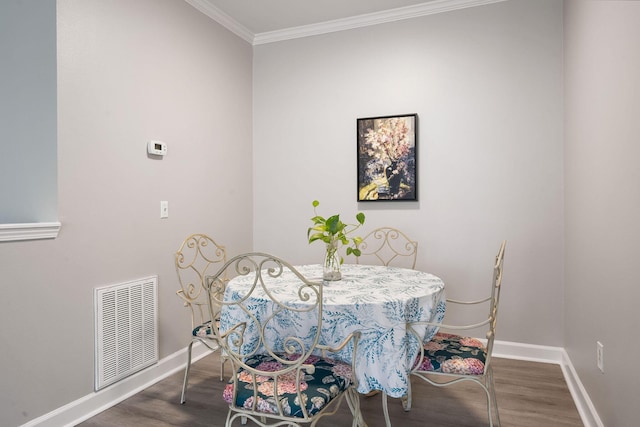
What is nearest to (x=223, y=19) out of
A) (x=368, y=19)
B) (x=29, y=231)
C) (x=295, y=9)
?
(x=295, y=9)

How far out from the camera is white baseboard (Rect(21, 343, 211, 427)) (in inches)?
87.1

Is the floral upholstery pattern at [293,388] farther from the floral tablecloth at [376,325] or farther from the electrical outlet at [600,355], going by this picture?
the electrical outlet at [600,355]

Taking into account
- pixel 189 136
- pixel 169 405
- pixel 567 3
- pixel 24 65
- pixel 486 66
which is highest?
pixel 567 3

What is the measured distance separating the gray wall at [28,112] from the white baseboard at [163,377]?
103 centimetres

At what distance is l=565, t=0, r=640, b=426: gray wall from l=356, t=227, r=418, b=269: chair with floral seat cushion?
3.72 ft

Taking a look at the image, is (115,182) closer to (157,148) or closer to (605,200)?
(157,148)

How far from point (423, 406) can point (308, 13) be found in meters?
3.03

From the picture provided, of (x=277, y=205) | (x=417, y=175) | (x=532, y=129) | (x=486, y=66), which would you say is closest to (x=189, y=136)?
(x=277, y=205)

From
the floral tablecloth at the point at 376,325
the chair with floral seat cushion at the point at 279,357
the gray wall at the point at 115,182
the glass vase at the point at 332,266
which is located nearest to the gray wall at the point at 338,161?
the gray wall at the point at 115,182

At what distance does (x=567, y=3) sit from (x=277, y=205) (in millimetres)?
2676

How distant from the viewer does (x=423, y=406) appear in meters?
2.46

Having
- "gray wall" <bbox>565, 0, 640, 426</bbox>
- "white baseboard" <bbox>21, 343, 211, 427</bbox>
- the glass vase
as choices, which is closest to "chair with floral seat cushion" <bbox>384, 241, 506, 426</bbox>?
"gray wall" <bbox>565, 0, 640, 426</bbox>

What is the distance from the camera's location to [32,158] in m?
2.28

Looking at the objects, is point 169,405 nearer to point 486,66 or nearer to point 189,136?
point 189,136
